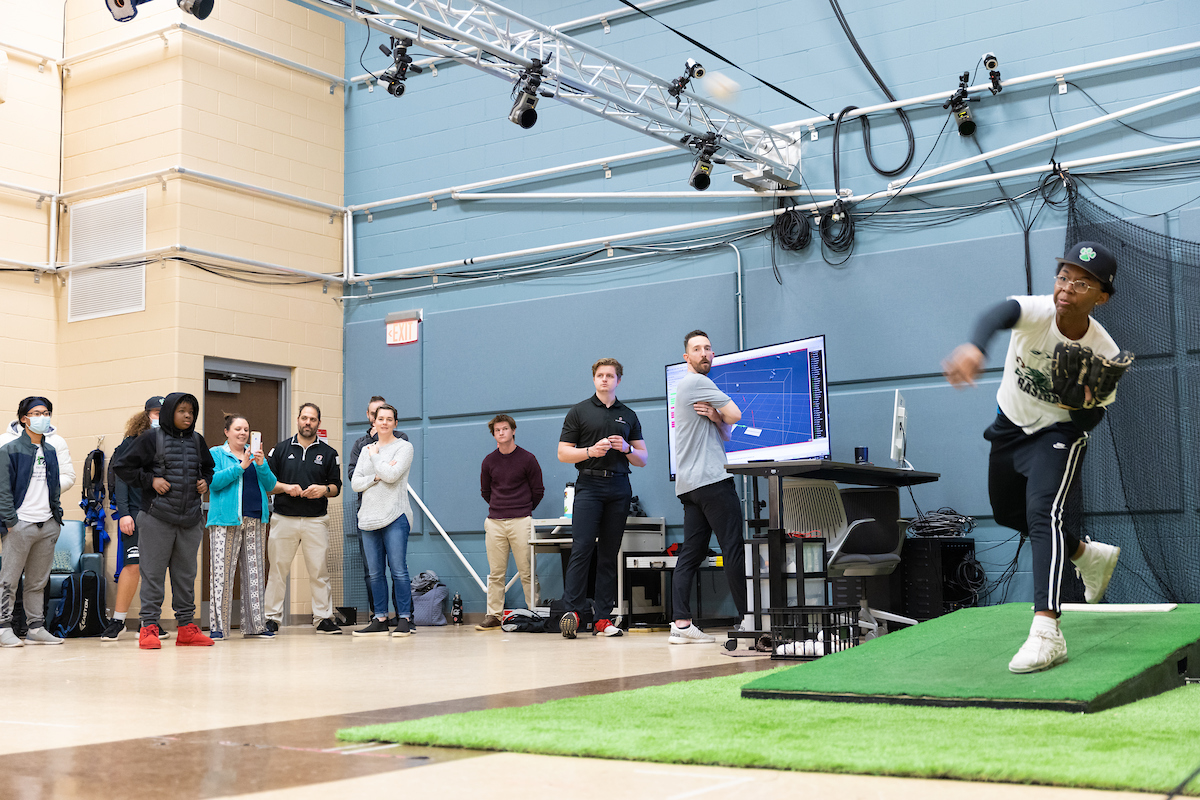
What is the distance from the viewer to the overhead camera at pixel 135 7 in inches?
211

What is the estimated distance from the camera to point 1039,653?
10.5ft

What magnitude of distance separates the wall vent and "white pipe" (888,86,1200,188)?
563cm

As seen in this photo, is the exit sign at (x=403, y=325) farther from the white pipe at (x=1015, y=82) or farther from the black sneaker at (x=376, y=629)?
the white pipe at (x=1015, y=82)

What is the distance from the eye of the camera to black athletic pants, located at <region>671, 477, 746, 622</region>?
5383mm

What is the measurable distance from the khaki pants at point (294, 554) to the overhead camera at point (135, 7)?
3443 millimetres

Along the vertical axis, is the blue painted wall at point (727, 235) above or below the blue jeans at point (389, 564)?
above

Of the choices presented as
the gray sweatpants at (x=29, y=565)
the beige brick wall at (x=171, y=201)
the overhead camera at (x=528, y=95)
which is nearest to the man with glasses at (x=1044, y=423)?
the overhead camera at (x=528, y=95)

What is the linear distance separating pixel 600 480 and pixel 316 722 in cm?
366

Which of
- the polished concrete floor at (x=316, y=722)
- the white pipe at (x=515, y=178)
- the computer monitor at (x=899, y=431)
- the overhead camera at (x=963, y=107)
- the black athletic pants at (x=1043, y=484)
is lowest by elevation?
the polished concrete floor at (x=316, y=722)

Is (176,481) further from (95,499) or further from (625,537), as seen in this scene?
(625,537)

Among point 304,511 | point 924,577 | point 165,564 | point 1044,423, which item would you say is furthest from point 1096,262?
point 304,511

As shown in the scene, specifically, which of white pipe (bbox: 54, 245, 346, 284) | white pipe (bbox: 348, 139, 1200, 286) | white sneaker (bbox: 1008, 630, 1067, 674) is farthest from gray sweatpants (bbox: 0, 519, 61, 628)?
white sneaker (bbox: 1008, 630, 1067, 674)

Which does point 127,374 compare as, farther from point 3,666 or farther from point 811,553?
point 811,553

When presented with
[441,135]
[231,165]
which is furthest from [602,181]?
[231,165]
